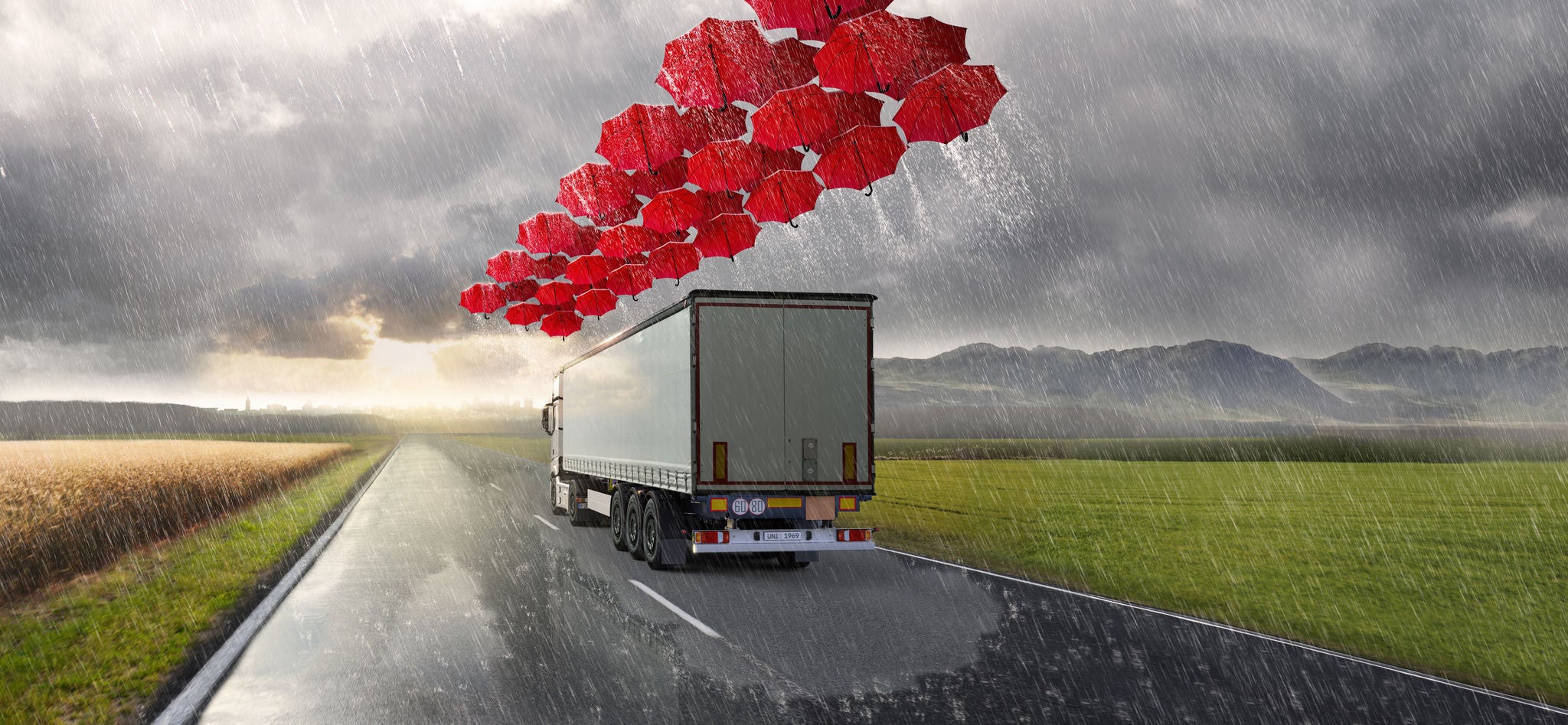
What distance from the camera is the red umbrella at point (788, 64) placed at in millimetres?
7219

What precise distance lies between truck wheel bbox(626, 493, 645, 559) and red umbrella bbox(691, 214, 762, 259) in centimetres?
378

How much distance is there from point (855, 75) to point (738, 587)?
6072mm

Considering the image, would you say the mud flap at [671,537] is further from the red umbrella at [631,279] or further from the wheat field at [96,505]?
the wheat field at [96,505]

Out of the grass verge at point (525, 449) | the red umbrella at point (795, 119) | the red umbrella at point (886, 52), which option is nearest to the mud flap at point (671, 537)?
the red umbrella at point (795, 119)

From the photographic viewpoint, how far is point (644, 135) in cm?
855

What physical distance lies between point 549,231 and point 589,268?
1322 mm

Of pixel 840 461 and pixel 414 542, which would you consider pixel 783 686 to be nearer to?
pixel 840 461

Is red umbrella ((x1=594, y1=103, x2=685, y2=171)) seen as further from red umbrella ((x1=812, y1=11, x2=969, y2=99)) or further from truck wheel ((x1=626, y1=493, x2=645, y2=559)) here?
truck wheel ((x1=626, y1=493, x2=645, y2=559))

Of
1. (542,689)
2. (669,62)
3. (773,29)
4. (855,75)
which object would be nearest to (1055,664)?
(542,689)

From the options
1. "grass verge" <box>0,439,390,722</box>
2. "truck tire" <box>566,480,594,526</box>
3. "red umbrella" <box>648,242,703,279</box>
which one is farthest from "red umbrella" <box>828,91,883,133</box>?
"truck tire" <box>566,480,594,526</box>

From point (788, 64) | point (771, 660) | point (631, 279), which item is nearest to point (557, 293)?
point (631, 279)

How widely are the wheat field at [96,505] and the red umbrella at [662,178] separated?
320 inches

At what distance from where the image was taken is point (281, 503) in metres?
22.1

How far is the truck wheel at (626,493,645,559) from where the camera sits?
503 inches
